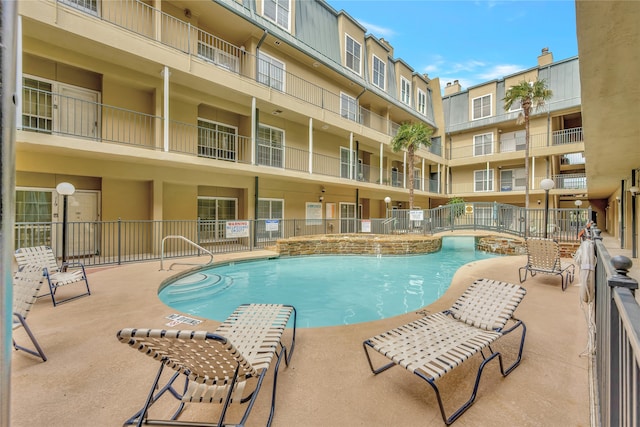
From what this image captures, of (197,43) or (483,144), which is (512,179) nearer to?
(483,144)

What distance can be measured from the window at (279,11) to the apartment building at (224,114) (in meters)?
0.06

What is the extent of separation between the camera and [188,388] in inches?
83.8

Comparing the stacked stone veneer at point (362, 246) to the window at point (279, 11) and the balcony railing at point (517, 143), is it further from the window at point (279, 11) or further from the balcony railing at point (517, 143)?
the balcony railing at point (517, 143)

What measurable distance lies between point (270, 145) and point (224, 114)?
253 cm

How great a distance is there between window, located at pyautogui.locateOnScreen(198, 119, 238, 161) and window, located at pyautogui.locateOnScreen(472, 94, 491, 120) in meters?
21.0

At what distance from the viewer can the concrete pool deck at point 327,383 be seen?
2.20 metres

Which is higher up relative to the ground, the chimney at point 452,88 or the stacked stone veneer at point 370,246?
the chimney at point 452,88

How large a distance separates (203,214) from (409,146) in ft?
38.3

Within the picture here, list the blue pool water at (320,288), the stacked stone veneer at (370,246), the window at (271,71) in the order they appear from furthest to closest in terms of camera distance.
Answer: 1. the window at (271,71)
2. the stacked stone veneer at (370,246)
3. the blue pool water at (320,288)

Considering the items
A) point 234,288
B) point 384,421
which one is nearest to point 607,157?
point 384,421

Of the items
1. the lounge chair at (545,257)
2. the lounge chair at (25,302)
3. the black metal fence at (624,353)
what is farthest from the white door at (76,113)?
the lounge chair at (545,257)

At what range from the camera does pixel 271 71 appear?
13711mm

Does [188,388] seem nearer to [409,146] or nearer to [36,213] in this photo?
[36,213]

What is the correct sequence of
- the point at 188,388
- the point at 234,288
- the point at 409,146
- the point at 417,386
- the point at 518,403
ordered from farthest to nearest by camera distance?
the point at 409,146
the point at 234,288
the point at 417,386
the point at 518,403
the point at 188,388
